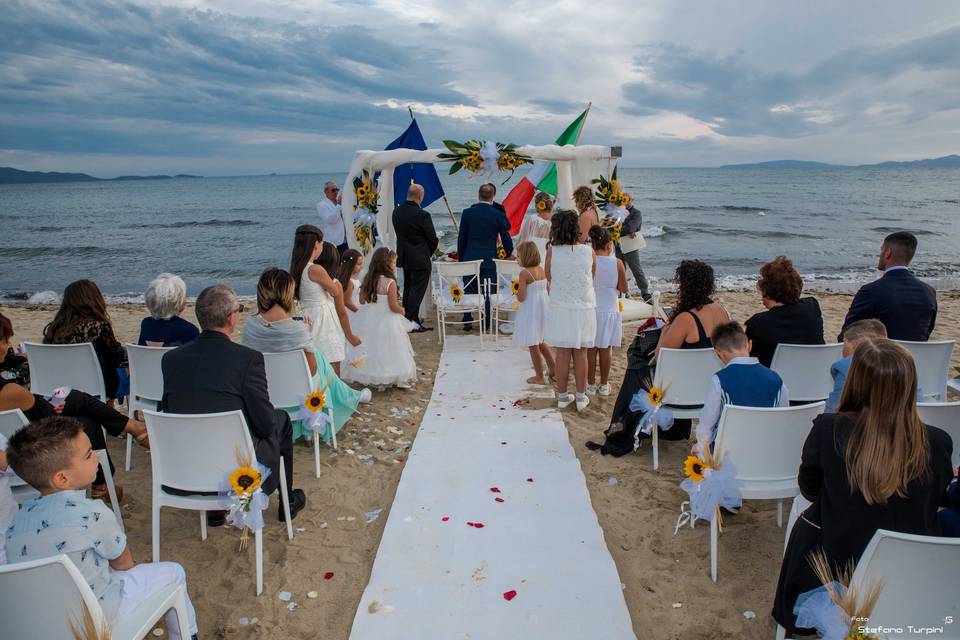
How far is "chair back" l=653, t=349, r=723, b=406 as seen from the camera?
4.08 metres

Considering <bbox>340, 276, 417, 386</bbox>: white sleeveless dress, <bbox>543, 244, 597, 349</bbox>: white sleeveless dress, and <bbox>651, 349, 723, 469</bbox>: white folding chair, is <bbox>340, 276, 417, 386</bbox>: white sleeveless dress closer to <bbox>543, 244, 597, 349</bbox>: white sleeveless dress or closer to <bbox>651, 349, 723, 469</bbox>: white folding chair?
<bbox>543, 244, 597, 349</bbox>: white sleeveless dress

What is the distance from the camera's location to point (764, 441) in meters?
3.07

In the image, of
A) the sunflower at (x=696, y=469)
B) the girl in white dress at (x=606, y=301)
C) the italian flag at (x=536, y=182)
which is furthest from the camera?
the italian flag at (x=536, y=182)

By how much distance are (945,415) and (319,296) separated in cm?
463

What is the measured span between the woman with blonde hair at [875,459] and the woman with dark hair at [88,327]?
4.51m

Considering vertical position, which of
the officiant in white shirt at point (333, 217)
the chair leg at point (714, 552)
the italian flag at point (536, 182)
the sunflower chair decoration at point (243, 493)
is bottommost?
the chair leg at point (714, 552)

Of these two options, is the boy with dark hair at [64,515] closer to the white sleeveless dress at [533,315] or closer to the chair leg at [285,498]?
the chair leg at [285,498]

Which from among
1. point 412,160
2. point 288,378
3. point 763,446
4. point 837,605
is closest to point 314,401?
point 288,378

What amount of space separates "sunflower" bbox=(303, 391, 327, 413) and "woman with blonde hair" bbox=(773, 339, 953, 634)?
9.84 feet

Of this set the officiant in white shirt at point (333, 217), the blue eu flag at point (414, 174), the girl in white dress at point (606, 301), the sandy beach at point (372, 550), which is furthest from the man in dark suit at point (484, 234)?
the sandy beach at point (372, 550)

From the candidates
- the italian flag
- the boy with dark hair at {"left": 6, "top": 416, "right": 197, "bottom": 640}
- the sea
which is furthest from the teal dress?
the sea

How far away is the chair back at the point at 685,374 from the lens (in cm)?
408

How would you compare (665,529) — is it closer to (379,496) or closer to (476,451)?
(476,451)

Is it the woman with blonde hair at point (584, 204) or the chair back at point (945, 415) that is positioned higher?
the woman with blonde hair at point (584, 204)
